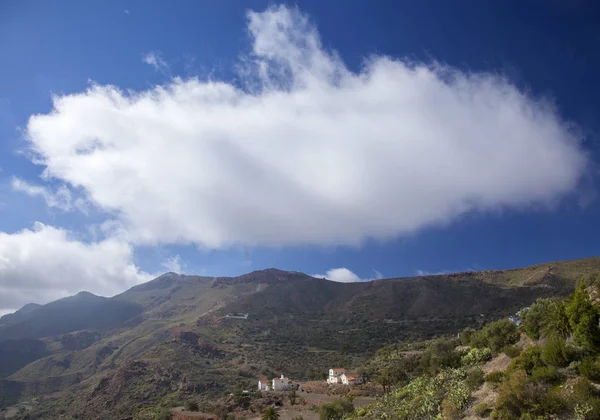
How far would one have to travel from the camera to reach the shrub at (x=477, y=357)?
29.1 m

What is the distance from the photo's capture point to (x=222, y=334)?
96438 mm

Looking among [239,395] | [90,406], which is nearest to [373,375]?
[239,395]

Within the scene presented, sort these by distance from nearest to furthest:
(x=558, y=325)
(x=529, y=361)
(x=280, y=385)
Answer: (x=529, y=361) → (x=558, y=325) → (x=280, y=385)

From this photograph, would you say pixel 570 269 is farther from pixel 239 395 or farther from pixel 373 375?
pixel 239 395

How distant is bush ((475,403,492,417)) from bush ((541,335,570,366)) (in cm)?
354

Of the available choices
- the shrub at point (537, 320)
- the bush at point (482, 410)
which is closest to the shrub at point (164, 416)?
the bush at point (482, 410)

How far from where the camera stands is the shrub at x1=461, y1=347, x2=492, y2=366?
1144 inches

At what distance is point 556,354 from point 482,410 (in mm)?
4238

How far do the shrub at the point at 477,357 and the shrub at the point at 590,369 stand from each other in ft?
41.5

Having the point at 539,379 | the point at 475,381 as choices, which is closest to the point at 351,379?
the point at 475,381

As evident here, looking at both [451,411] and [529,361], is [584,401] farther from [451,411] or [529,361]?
[451,411]

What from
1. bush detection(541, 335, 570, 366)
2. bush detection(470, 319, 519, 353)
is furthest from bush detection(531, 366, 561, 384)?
bush detection(470, 319, 519, 353)

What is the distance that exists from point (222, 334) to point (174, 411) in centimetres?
4795

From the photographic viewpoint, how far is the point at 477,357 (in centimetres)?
2977
